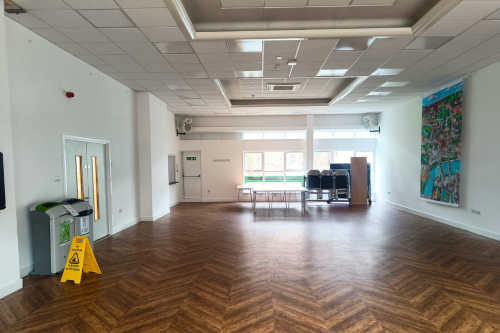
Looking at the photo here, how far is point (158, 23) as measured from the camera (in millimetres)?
3328

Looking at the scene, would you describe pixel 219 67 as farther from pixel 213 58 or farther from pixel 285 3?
pixel 285 3

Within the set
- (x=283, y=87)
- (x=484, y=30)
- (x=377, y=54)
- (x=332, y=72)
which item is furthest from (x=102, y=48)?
(x=484, y=30)

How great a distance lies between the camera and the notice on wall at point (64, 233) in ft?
11.4

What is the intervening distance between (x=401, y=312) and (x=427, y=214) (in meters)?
5.41

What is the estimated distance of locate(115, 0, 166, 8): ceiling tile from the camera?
2879 mm

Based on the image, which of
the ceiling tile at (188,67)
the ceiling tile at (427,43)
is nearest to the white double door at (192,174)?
the ceiling tile at (188,67)

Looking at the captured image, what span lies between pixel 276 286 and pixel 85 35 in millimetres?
4362

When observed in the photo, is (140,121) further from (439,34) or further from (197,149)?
(439,34)

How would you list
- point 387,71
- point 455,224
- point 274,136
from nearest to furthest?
point 387,71 → point 455,224 → point 274,136

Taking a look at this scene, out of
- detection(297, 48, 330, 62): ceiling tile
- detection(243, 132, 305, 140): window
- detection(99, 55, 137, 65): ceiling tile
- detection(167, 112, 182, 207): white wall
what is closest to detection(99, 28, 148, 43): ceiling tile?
detection(99, 55, 137, 65): ceiling tile

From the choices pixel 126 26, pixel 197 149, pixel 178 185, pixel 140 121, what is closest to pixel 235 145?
pixel 197 149

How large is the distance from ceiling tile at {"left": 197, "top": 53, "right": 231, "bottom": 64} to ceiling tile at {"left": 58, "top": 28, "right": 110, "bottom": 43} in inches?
57.5

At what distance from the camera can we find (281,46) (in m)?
4.02

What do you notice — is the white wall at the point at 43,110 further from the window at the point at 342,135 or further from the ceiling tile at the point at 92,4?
the window at the point at 342,135
